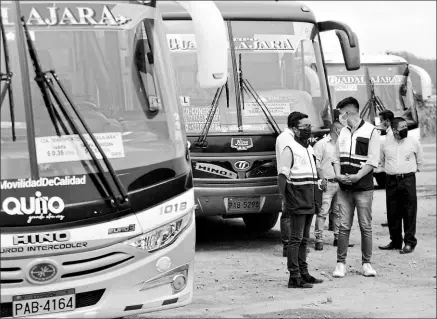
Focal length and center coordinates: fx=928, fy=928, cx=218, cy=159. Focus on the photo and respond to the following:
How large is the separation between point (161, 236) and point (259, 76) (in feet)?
20.2

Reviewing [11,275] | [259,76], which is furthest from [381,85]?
[11,275]

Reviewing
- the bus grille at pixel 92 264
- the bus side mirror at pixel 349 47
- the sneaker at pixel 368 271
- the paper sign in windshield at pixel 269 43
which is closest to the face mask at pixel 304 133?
the sneaker at pixel 368 271

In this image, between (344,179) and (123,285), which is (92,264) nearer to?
(123,285)

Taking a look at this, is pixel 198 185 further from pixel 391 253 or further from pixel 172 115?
pixel 172 115

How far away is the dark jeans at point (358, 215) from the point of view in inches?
409

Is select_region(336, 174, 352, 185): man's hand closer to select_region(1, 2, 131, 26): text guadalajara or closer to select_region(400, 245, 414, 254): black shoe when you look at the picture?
select_region(400, 245, 414, 254): black shoe

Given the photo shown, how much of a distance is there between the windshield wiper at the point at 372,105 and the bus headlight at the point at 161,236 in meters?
15.2

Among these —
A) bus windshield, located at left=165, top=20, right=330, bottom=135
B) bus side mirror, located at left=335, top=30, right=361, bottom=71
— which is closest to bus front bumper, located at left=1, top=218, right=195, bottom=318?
bus windshield, located at left=165, top=20, right=330, bottom=135

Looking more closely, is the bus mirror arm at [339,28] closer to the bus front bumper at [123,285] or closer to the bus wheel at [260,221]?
the bus wheel at [260,221]

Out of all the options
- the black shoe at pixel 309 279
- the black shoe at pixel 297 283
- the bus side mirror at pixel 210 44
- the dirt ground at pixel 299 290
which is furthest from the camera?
the black shoe at pixel 309 279

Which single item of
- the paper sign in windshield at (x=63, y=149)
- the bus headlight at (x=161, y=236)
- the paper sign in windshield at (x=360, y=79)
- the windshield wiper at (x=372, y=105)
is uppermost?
the paper sign in windshield at (x=63, y=149)

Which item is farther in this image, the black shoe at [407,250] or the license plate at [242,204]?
the black shoe at [407,250]

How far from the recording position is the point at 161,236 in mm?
6637

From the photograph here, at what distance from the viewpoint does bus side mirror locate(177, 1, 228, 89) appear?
21.6 feet
